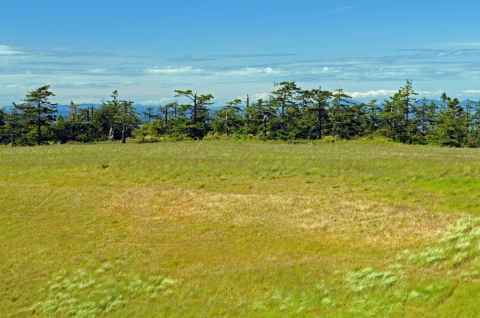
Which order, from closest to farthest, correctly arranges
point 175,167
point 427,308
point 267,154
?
point 427,308
point 175,167
point 267,154

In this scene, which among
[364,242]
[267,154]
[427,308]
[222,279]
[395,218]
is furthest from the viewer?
[267,154]

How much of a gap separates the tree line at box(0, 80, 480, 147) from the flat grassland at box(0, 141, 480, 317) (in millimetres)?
50541

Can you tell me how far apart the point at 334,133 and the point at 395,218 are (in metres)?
71.9

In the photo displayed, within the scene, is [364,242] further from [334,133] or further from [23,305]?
[334,133]

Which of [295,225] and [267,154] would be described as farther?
[267,154]

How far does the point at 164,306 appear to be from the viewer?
15906 millimetres

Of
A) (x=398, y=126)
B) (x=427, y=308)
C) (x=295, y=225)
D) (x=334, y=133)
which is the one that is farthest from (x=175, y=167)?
(x=398, y=126)

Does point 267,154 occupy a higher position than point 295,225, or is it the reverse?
point 267,154

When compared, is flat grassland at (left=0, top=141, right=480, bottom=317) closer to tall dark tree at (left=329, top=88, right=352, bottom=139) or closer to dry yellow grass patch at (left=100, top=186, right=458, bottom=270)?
dry yellow grass patch at (left=100, top=186, right=458, bottom=270)

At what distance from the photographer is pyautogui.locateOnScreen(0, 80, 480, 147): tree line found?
89.2 metres

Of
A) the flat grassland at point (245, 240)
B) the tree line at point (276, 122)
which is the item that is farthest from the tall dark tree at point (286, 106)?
the flat grassland at point (245, 240)

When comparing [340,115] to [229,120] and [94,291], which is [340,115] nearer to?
[229,120]

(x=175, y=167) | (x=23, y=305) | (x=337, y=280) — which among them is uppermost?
(x=175, y=167)

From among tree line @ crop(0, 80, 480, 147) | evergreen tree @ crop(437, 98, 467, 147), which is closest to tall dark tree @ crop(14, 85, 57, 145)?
tree line @ crop(0, 80, 480, 147)
